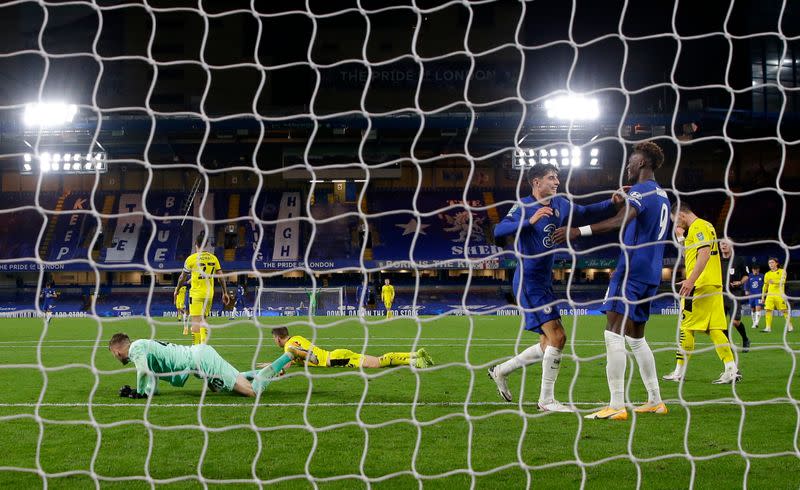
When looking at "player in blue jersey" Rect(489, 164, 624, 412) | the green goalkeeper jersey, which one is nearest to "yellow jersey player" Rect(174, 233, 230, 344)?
the green goalkeeper jersey

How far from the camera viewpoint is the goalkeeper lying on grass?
21.1 ft

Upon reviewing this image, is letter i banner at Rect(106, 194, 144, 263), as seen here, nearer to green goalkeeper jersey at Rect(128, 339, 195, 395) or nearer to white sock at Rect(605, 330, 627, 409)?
green goalkeeper jersey at Rect(128, 339, 195, 395)

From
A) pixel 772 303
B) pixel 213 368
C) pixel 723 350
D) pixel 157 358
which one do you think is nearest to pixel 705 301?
pixel 723 350

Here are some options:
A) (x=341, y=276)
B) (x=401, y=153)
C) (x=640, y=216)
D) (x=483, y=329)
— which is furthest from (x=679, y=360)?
(x=401, y=153)

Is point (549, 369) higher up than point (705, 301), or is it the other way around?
point (705, 301)

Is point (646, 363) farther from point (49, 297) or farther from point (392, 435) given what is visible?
point (49, 297)

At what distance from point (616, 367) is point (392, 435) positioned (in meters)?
1.57

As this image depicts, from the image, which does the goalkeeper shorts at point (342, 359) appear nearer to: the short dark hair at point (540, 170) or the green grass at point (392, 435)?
the green grass at point (392, 435)

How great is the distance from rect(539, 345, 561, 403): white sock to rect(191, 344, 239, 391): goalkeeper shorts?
2.60 metres

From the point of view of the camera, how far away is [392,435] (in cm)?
524

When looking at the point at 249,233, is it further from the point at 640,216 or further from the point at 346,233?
the point at 640,216

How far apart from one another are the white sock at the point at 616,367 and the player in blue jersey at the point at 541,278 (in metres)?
0.39

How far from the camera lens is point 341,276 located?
31.1m

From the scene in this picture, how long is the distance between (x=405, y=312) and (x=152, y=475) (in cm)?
2431
